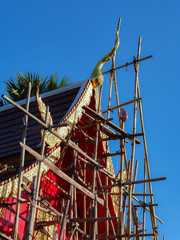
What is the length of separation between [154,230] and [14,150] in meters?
4.04

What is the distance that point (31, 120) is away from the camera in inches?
503

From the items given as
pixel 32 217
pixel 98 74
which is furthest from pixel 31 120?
pixel 32 217

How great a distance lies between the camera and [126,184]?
12266 millimetres

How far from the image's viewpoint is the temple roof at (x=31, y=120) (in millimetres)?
12045

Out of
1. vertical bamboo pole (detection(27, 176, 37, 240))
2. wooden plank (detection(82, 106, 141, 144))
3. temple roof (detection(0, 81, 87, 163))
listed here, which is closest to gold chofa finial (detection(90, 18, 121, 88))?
temple roof (detection(0, 81, 87, 163))

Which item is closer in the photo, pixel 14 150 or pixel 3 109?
pixel 14 150

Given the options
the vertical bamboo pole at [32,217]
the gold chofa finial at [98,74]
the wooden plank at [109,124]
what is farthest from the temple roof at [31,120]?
the vertical bamboo pole at [32,217]

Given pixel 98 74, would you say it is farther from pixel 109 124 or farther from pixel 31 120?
pixel 31 120

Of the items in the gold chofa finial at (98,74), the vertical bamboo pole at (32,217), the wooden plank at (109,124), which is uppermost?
the gold chofa finial at (98,74)

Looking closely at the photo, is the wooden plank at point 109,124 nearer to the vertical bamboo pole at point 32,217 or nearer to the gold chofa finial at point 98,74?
the gold chofa finial at point 98,74

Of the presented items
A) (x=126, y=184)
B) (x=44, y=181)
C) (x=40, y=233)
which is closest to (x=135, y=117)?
(x=126, y=184)

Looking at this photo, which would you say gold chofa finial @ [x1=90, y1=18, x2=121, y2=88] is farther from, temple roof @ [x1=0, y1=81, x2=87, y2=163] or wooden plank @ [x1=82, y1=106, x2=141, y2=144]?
wooden plank @ [x1=82, y1=106, x2=141, y2=144]

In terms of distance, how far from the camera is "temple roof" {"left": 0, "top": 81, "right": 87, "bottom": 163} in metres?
12.0

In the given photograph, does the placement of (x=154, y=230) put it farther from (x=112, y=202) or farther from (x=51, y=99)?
(x=51, y=99)
